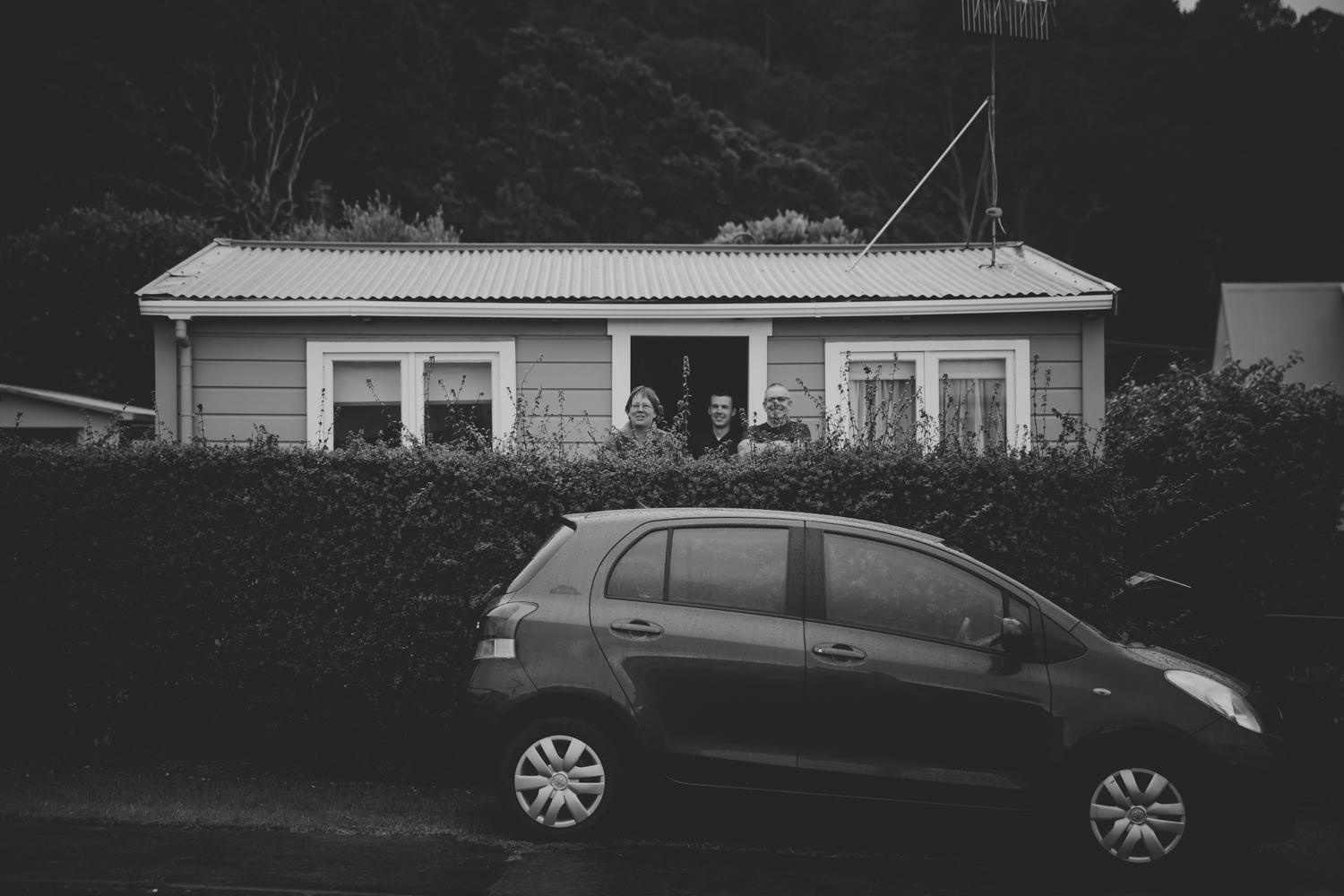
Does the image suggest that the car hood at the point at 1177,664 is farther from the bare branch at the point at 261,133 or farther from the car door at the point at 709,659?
the bare branch at the point at 261,133

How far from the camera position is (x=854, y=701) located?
5148 millimetres

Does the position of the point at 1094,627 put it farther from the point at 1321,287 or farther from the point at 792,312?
the point at 1321,287

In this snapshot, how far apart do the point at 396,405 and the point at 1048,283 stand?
6727mm

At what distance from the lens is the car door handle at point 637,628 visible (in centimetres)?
524

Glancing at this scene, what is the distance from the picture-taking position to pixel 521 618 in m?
5.29

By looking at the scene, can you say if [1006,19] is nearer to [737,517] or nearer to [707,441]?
[707,441]

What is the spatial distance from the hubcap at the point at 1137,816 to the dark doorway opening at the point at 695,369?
9.05 meters

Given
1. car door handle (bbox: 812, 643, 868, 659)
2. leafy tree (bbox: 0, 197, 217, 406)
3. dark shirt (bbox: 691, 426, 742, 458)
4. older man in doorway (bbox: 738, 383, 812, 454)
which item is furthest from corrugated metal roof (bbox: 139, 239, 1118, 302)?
leafy tree (bbox: 0, 197, 217, 406)

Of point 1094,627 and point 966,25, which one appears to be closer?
point 1094,627

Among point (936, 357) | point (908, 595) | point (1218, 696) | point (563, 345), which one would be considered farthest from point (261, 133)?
point (1218, 696)

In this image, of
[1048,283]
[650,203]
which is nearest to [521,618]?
[1048,283]

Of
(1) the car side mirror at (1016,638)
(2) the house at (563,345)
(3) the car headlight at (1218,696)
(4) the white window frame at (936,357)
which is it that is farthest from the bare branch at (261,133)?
(3) the car headlight at (1218,696)

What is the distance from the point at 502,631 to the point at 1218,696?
3.54 meters

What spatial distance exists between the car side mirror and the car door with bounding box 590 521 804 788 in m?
0.98
